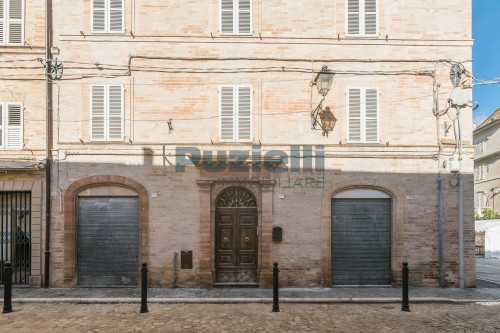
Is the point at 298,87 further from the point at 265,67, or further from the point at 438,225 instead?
the point at 438,225

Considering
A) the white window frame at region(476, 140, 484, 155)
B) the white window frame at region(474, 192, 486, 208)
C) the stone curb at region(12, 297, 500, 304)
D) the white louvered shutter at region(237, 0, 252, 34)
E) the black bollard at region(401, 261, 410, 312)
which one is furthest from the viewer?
the white window frame at region(476, 140, 484, 155)

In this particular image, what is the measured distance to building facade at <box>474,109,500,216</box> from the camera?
35.8m

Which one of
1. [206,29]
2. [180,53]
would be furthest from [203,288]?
[206,29]

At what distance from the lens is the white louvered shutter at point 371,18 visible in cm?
1188

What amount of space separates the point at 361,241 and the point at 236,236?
149 inches

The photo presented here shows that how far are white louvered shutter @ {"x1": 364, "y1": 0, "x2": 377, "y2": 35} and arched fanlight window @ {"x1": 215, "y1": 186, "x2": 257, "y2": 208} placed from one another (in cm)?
617

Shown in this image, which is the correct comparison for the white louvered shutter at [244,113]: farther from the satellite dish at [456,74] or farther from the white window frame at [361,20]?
the satellite dish at [456,74]

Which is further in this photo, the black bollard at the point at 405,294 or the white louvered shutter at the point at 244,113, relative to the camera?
the white louvered shutter at the point at 244,113

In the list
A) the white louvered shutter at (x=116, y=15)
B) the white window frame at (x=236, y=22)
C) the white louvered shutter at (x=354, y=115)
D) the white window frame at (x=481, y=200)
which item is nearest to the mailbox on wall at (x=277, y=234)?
the white louvered shutter at (x=354, y=115)

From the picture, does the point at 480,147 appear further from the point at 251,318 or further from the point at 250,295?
the point at 251,318

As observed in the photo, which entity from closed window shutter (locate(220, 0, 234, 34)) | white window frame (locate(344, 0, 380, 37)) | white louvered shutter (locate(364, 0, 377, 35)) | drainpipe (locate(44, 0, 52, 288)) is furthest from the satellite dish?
drainpipe (locate(44, 0, 52, 288))


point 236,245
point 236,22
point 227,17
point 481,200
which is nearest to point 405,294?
point 236,245

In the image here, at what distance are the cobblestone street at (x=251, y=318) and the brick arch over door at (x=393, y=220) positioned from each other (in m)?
1.82

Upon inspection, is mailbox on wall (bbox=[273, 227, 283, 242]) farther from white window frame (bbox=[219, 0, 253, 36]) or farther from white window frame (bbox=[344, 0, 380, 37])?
white window frame (bbox=[344, 0, 380, 37])
